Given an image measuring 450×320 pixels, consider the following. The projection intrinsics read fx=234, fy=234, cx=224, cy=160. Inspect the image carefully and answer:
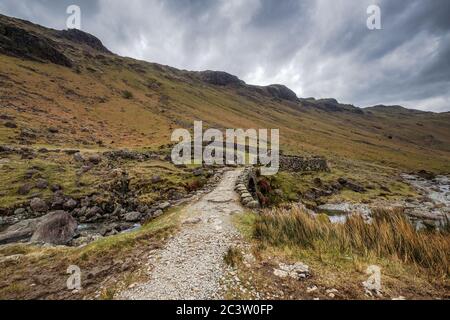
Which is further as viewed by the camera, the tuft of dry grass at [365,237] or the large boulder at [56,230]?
the large boulder at [56,230]

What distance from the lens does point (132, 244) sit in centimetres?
827

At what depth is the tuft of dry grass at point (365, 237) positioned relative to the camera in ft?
20.6

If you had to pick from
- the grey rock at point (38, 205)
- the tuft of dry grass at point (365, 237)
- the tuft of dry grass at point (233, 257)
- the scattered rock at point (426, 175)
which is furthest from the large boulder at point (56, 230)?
the scattered rock at point (426, 175)

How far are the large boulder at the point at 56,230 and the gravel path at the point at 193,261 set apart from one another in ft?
20.3

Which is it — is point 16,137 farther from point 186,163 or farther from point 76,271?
point 76,271

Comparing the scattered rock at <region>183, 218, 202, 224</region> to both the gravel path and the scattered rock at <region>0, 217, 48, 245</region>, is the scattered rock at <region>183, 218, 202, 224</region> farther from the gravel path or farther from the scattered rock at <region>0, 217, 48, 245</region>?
the scattered rock at <region>0, 217, 48, 245</region>

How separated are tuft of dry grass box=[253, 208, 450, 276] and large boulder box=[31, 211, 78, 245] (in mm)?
9745

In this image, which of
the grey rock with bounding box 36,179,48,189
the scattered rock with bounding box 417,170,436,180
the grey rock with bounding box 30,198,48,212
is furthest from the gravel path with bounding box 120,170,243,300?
the scattered rock with bounding box 417,170,436,180

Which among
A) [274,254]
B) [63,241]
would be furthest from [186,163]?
[274,254]

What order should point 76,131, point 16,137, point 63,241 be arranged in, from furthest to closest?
point 76,131, point 16,137, point 63,241

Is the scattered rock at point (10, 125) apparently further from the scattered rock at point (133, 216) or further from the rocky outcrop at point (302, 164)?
the rocky outcrop at point (302, 164)

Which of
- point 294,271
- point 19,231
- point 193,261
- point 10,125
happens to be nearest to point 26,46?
point 10,125

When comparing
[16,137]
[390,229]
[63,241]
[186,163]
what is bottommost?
[63,241]
